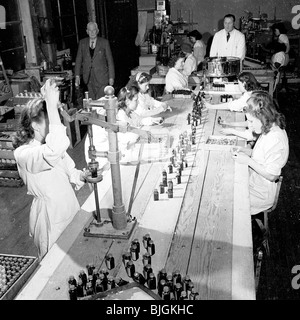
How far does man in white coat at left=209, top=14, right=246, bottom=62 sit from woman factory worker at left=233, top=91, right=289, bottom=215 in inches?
156

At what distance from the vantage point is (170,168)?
9.39ft

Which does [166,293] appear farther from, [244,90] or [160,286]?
[244,90]

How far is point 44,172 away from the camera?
8.31 feet

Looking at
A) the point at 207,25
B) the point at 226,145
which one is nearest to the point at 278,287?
the point at 226,145

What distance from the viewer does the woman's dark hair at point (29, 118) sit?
2.35m

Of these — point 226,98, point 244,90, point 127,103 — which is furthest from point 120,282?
point 226,98

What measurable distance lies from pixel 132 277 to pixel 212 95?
4.20m

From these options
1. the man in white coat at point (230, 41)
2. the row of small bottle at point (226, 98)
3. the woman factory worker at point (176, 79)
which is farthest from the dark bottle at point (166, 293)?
the man in white coat at point (230, 41)

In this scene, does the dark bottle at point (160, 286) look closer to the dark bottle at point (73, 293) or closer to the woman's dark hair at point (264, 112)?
the dark bottle at point (73, 293)

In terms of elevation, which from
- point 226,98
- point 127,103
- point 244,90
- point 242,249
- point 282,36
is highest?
point 282,36

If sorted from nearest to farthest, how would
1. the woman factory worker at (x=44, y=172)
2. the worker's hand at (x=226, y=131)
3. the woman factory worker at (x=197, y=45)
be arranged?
1. the woman factory worker at (x=44, y=172)
2. the worker's hand at (x=226, y=131)
3. the woman factory worker at (x=197, y=45)

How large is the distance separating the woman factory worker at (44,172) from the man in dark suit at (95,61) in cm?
428

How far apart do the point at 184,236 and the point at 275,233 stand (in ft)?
6.81
